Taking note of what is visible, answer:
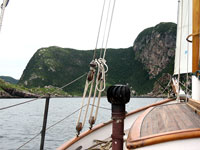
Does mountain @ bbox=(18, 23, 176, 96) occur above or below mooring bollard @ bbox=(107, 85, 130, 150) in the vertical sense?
above

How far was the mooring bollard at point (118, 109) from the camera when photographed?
2057 mm

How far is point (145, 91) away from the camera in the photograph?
168 m

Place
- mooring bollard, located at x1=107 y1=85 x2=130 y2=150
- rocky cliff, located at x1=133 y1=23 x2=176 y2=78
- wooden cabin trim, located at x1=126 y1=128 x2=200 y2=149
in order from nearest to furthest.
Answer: wooden cabin trim, located at x1=126 y1=128 x2=200 y2=149 < mooring bollard, located at x1=107 y1=85 x2=130 y2=150 < rocky cliff, located at x1=133 y1=23 x2=176 y2=78

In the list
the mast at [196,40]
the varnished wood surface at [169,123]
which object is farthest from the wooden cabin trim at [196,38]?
the varnished wood surface at [169,123]

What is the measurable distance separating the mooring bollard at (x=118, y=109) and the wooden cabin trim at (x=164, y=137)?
1.12 ft

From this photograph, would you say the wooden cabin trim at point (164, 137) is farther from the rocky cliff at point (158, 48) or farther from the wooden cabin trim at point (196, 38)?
the rocky cliff at point (158, 48)

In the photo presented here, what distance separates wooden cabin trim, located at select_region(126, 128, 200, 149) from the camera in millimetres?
1610

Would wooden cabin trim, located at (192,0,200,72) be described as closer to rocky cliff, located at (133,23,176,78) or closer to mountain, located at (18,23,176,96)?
mountain, located at (18,23,176,96)

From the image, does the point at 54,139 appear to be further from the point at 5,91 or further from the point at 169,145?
the point at 5,91

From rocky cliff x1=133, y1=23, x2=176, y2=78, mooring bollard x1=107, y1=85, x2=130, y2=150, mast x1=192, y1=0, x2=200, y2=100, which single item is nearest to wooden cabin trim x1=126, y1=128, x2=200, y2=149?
mooring bollard x1=107, y1=85, x2=130, y2=150

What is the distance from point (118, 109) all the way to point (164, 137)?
58 cm

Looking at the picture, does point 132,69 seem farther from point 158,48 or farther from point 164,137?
point 164,137

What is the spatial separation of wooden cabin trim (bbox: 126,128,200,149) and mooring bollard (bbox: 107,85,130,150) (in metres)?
0.34

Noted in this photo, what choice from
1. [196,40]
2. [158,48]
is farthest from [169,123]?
[158,48]
